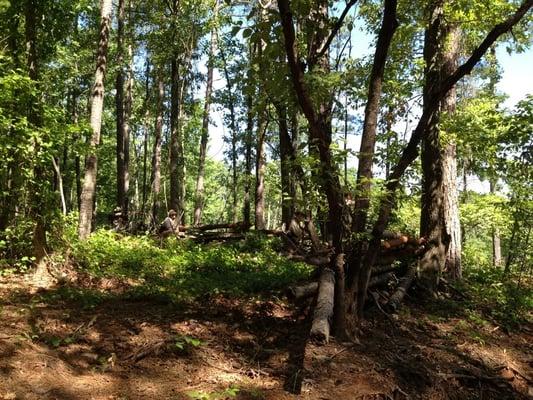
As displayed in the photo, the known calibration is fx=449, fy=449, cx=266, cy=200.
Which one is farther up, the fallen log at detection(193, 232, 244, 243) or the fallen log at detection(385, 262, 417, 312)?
the fallen log at detection(193, 232, 244, 243)

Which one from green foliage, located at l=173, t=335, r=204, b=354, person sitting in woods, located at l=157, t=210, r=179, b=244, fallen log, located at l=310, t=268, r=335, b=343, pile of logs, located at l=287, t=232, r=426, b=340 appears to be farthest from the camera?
person sitting in woods, located at l=157, t=210, r=179, b=244

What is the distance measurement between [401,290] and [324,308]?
300 cm

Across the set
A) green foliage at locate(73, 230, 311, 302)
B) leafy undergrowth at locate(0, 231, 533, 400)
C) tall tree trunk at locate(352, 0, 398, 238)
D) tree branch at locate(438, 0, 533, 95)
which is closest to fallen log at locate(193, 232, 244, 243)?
green foliage at locate(73, 230, 311, 302)

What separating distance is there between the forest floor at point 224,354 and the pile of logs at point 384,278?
31 cm

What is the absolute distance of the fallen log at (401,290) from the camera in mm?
8109

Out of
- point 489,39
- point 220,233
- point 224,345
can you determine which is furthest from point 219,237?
point 489,39

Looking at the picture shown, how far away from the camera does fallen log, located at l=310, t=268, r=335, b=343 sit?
5.81 metres

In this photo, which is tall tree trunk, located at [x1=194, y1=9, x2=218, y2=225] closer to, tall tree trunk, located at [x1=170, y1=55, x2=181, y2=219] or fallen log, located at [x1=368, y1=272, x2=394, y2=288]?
tall tree trunk, located at [x1=170, y1=55, x2=181, y2=219]

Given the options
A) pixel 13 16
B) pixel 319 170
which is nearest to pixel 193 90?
pixel 13 16

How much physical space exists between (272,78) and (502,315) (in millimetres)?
6821

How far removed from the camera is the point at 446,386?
5.86 metres

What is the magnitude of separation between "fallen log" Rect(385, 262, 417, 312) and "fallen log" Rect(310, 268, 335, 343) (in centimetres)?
182

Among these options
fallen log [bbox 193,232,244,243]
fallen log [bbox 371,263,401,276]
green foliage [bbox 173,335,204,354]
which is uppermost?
fallen log [bbox 193,232,244,243]

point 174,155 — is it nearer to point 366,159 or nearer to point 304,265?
point 304,265
